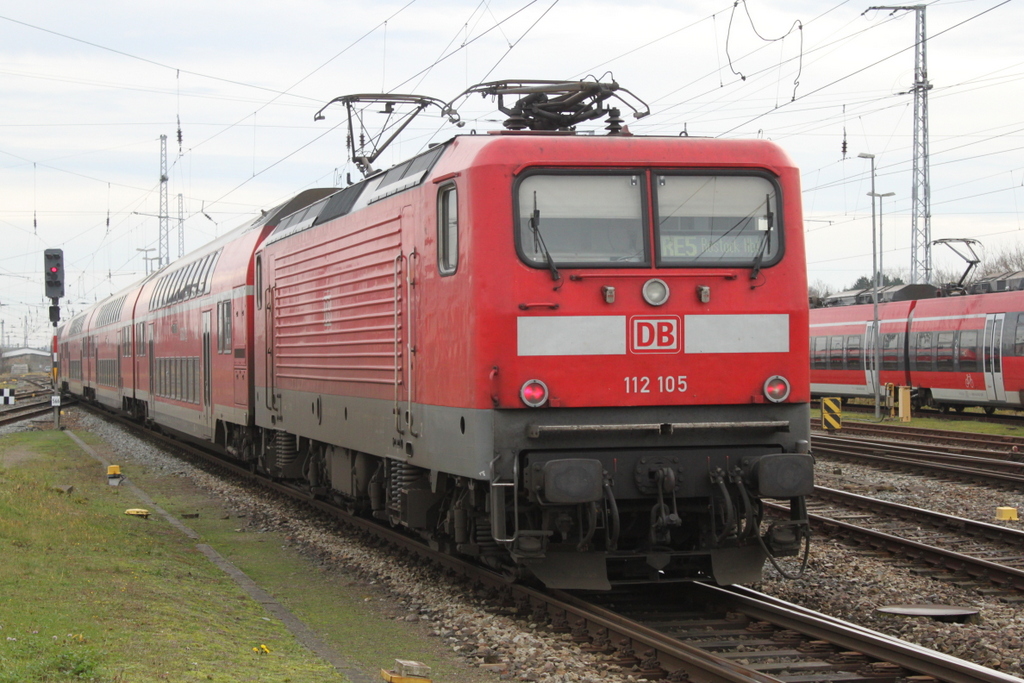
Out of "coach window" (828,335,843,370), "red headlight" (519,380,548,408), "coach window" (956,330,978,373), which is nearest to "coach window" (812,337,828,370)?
"coach window" (828,335,843,370)

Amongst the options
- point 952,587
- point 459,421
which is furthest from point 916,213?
point 459,421

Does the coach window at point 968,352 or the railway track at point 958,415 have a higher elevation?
the coach window at point 968,352

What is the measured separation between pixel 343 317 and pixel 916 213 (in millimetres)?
28343

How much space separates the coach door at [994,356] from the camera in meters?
28.4

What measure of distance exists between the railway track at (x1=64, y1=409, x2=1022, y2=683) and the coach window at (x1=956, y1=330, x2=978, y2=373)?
23.5 metres

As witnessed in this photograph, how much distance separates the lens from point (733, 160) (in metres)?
8.12

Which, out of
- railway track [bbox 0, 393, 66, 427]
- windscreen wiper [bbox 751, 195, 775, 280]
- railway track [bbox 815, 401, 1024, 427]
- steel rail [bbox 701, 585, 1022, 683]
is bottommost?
railway track [bbox 815, 401, 1024, 427]

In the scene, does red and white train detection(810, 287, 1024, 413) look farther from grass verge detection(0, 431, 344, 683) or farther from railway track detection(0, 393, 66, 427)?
railway track detection(0, 393, 66, 427)

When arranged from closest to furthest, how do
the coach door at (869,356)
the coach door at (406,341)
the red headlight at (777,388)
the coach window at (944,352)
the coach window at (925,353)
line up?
the red headlight at (777,388), the coach door at (406,341), the coach window at (944,352), the coach window at (925,353), the coach door at (869,356)

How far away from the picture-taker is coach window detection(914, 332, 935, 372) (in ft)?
104

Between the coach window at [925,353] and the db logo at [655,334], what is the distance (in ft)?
85.8

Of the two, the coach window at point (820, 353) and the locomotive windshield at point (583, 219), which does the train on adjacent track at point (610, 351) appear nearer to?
the locomotive windshield at point (583, 219)

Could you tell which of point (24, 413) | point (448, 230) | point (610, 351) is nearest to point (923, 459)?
point (610, 351)

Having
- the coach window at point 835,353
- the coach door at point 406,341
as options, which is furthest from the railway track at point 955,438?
the coach door at point 406,341
